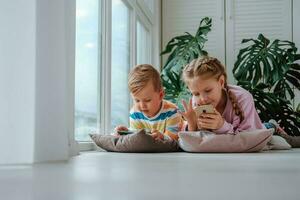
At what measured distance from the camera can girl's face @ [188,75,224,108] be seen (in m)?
→ 2.15

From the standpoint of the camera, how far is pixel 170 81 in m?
3.53

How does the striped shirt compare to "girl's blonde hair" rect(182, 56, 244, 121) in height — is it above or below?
below

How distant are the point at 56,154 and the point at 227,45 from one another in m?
3.15

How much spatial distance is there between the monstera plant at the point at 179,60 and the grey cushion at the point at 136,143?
4.70 feet

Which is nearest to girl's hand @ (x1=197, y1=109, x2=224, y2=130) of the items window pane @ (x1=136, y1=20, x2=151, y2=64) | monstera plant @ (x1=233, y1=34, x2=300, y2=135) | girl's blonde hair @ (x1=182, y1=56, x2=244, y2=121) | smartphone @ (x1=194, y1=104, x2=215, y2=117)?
smartphone @ (x1=194, y1=104, x2=215, y2=117)

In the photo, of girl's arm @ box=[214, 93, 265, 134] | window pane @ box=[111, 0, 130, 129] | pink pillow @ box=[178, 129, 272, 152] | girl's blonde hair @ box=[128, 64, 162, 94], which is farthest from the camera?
window pane @ box=[111, 0, 130, 129]

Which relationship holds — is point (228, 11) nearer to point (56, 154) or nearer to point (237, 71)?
point (237, 71)

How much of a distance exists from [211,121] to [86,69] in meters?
0.80

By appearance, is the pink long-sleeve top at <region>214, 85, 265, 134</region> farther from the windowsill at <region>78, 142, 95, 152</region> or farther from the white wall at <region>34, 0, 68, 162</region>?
the white wall at <region>34, 0, 68, 162</region>

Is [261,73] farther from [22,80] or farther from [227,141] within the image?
[22,80]

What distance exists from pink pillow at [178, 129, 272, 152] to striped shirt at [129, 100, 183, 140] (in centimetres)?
38

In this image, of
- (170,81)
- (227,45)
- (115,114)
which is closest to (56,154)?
(115,114)

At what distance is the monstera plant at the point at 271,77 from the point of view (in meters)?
3.43

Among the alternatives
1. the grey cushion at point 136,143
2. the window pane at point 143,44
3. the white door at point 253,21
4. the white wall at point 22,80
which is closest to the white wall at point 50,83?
the white wall at point 22,80
